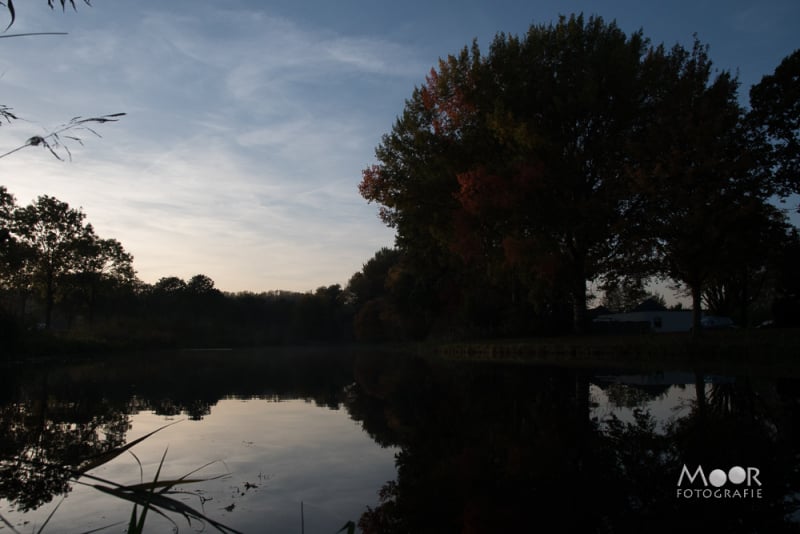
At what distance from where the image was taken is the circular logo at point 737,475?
5.61 metres

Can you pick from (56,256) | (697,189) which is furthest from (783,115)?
(56,256)

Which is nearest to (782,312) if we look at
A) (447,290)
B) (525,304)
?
(525,304)

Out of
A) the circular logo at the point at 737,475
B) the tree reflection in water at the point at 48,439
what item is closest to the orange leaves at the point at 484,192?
the tree reflection in water at the point at 48,439

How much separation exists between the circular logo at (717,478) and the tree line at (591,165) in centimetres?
1666

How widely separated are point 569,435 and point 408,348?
37.9 metres

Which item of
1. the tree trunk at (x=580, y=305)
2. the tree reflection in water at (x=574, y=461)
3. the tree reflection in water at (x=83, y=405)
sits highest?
the tree trunk at (x=580, y=305)

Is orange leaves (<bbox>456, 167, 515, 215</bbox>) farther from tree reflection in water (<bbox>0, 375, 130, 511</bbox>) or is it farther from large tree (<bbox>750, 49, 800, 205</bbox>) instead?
tree reflection in water (<bbox>0, 375, 130, 511</bbox>)

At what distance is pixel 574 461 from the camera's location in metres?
6.68

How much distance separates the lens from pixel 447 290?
44.6m

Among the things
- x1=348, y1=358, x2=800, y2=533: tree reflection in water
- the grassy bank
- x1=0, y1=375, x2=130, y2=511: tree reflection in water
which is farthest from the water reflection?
the grassy bank

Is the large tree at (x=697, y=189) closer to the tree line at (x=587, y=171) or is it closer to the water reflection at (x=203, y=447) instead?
the tree line at (x=587, y=171)

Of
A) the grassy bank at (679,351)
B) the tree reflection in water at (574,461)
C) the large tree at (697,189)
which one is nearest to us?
the tree reflection in water at (574,461)

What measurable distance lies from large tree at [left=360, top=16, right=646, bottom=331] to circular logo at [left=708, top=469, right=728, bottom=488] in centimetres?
1841

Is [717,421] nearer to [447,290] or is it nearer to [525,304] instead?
[525,304]
